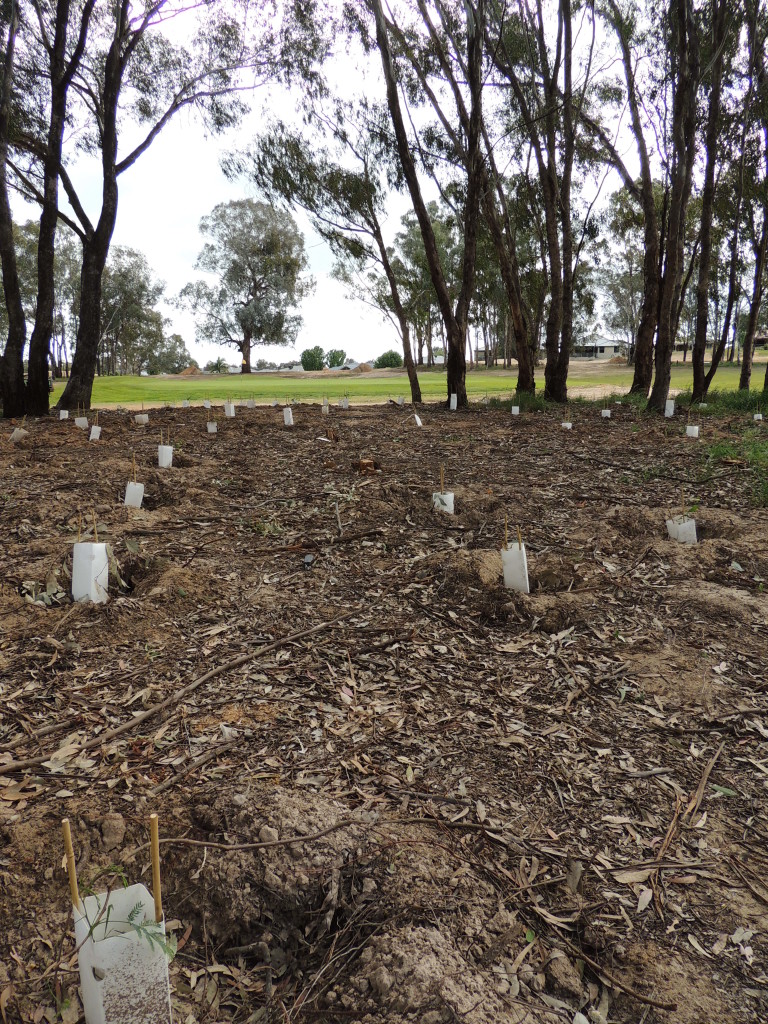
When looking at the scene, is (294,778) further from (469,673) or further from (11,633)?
(11,633)

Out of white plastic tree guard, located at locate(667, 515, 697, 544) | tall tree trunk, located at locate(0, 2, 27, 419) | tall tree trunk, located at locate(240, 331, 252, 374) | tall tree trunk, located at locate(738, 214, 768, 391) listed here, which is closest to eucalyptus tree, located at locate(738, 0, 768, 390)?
tall tree trunk, located at locate(738, 214, 768, 391)

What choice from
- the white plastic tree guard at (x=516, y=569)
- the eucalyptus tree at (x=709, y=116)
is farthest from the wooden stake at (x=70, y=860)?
the eucalyptus tree at (x=709, y=116)

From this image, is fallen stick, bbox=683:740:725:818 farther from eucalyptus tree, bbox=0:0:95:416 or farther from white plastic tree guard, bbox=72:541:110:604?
eucalyptus tree, bbox=0:0:95:416

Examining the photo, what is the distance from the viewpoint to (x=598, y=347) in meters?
78.4

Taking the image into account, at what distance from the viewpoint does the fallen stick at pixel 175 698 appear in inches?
95.6

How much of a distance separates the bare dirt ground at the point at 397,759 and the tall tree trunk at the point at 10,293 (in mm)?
8010

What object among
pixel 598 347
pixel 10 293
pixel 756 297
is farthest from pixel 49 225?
pixel 598 347

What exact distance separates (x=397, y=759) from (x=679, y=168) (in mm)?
11132

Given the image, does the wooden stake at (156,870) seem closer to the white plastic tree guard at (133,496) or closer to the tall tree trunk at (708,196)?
the white plastic tree guard at (133,496)

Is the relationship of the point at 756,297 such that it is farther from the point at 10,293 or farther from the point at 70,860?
the point at 70,860

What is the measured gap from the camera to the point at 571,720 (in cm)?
283

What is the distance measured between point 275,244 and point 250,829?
41.7m

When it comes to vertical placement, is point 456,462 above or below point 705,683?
above

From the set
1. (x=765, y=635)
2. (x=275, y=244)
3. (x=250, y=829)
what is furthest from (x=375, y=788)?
(x=275, y=244)
